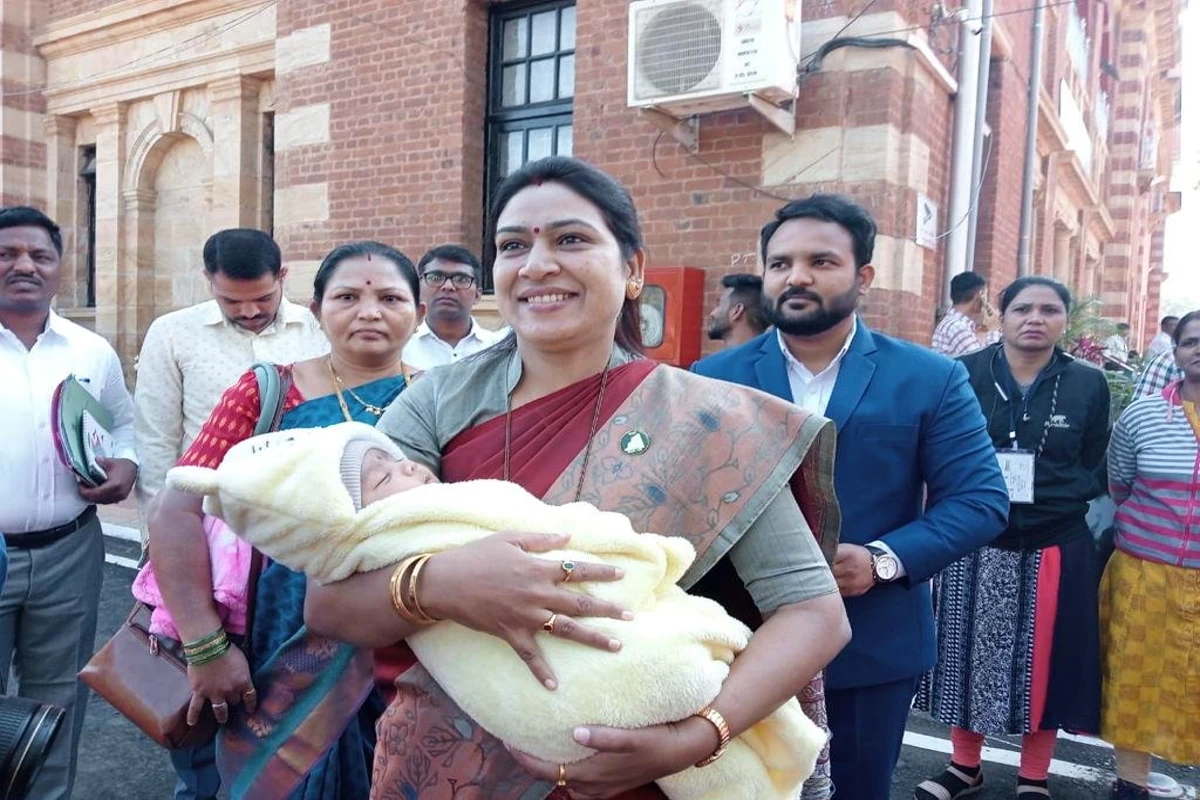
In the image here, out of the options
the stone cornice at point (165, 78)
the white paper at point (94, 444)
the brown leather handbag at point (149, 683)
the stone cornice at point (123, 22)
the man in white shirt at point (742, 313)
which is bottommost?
the brown leather handbag at point (149, 683)

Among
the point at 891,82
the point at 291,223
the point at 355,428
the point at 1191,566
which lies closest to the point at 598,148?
the point at 891,82

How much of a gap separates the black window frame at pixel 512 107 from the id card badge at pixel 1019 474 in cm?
493

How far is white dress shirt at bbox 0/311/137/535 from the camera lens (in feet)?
9.76

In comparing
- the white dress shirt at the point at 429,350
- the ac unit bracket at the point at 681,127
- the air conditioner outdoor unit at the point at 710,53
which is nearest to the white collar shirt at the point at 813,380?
the white dress shirt at the point at 429,350

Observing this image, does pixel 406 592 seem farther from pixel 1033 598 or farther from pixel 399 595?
pixel 1033 598

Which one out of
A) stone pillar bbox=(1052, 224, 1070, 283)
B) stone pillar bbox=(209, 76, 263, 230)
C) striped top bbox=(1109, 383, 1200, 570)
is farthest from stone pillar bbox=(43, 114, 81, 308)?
stone pillar bbox=(1052, 224, 1070, 283)

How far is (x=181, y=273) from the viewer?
35.0 ft

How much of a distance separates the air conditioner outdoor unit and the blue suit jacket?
409 cm

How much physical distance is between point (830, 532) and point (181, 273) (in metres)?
10.7

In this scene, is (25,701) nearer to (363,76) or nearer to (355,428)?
(355,428)

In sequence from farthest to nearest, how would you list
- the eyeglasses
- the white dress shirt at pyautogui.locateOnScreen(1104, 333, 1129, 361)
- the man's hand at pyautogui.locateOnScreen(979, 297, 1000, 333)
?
the white dress shirt at pyautogui.locateOnScreen(1104, 333, 1129, 361) → the man's hand at pyautogui.locateOnScreen(979, 297, 1000, 333) → the eyeglasses

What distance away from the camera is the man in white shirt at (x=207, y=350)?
325 centimetres

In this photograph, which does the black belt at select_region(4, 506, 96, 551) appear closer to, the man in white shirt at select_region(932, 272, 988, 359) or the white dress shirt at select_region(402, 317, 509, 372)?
the white dress shirt at select_region(402, 317, 509, 372)

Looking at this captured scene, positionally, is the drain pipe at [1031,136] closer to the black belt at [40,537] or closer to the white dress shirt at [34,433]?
the white dress shirt at [34,433]
